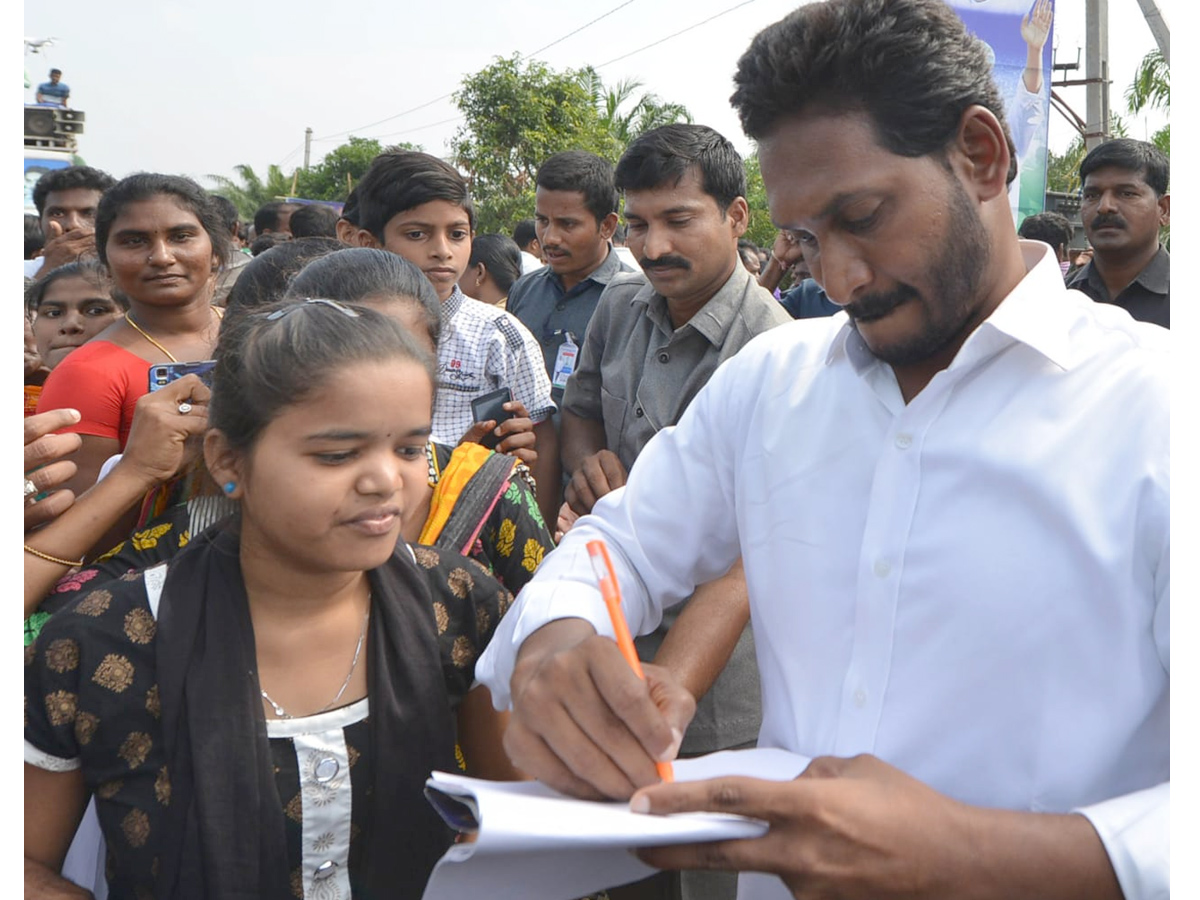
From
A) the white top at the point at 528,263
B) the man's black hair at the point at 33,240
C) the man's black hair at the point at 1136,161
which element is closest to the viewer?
the man's black hair at the point at 1136,161

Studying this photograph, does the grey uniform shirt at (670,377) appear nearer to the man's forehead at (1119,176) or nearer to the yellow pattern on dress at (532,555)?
the yellow pattern on dress at (532,555)

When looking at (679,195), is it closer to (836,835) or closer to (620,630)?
(620,630)

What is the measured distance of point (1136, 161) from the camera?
5.41 meters

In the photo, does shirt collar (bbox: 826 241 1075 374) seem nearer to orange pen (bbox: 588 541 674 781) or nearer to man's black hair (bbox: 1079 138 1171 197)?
orange pen (bbox: 588 541 674 781)

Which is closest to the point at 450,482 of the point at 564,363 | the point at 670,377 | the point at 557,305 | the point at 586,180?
the point at 670,377

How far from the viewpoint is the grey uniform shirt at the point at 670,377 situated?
2654 mm

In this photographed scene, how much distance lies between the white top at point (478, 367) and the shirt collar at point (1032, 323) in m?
2.26

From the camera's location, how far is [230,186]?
156ft

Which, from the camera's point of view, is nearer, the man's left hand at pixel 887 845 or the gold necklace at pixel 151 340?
the man's left hand at pixel 887 845

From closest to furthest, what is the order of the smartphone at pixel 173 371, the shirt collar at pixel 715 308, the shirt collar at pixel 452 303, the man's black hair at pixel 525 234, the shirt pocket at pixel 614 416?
1. the smartphone at pixel 173 371
2. the shirt collar at pixel 715 308
3. the shirt pocket at pixel 614 416
4. the shirt collar at pixel 452 303
5. the man's black hair at pixel 525 234

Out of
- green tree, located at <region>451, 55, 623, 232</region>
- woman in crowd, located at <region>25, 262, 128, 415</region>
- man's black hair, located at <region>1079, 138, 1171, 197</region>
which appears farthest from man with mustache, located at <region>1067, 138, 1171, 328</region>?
green tree, located at <region>451, 55, 623, 232</region>

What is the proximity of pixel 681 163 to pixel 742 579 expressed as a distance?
1564 mm

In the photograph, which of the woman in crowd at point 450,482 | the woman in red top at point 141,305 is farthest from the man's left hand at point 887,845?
the woman in red top at point 141,305

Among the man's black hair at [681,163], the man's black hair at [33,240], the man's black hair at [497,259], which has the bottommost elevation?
the man's black hair at [681,163]
